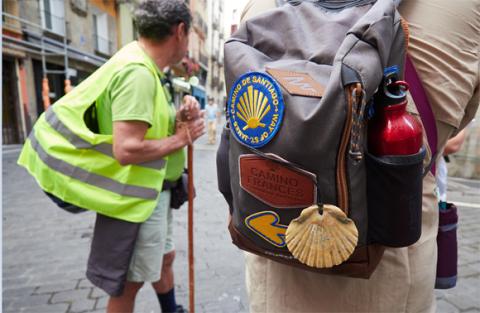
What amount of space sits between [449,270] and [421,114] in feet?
2.73

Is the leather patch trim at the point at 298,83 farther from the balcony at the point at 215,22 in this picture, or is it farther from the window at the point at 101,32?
the balcony at the point at 215,22

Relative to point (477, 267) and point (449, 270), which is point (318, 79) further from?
point (477, 267)

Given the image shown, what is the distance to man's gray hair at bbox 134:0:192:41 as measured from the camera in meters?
1.86

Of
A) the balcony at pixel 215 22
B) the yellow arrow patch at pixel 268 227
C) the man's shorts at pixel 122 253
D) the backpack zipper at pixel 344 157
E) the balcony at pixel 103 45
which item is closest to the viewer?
the backpack zipper at pixel 344 157

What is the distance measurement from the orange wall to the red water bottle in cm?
1983

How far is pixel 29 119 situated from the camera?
12.7 metres

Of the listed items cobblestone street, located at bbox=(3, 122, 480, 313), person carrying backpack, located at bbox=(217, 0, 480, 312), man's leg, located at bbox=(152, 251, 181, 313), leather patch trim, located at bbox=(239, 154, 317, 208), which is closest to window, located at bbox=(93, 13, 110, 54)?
cobblestone street, located at bbox=(3, 122, 480, 313)

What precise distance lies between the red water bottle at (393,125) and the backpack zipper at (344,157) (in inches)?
4.2

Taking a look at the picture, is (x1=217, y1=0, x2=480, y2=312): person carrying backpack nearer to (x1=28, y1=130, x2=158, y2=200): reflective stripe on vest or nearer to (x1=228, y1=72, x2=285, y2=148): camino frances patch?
(x1=228, y1=72, x2=285, y2=148): camino frances patch

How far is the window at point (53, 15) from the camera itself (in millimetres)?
14016

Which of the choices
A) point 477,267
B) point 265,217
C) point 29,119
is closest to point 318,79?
point 265,217

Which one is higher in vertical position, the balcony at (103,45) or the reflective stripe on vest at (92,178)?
the reflective stripe on vest at (92,178)

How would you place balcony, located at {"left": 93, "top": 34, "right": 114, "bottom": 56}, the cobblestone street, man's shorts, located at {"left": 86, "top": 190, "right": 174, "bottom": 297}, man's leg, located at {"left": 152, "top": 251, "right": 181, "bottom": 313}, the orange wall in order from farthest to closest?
balcony, located at {"left": 93, "top": 34, "right": 114, "bottom": 56} → the orange wall → the cobblestone street → man's leg, located at {"left": 152, "top": 251, "right": 181, "bottom": 313} → man's shorts, located at {"left": 86, "top": 190, "right": 174, "bottom": 297}

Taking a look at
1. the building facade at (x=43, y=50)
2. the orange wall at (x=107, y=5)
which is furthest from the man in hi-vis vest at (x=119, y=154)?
the orange wall at (x=107, y=5)
